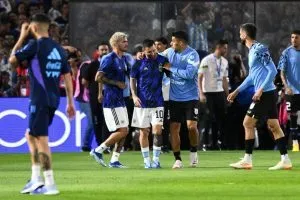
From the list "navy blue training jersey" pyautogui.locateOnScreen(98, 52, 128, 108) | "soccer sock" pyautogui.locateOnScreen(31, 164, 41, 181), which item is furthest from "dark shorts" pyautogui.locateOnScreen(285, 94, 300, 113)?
"soccer sock" pyautogui.locateOnScreen(31, 164, 41, 181)

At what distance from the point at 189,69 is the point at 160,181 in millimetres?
3881

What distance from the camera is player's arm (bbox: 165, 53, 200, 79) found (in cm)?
2086

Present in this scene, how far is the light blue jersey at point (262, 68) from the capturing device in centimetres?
1981

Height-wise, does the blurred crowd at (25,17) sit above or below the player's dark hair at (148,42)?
above

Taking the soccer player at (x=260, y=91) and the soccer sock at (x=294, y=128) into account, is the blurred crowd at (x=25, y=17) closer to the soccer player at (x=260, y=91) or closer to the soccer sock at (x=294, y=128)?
the soccer sock at (x=294, y=128)

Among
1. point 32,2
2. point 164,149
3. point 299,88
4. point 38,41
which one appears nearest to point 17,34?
point 32,2

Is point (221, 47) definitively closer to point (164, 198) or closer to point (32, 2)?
point (32, 2)

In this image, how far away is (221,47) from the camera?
27.7m

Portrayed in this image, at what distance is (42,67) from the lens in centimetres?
1526

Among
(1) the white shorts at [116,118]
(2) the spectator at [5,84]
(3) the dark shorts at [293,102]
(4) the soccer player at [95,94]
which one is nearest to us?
(1) the white shorts at [116,118]

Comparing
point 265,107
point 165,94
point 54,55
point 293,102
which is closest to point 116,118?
point 265,107

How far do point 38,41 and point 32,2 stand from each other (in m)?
15.6

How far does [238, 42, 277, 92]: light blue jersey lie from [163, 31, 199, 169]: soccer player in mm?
1374

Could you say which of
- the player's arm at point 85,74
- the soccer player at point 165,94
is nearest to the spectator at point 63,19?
the player's arm at point 85,74
